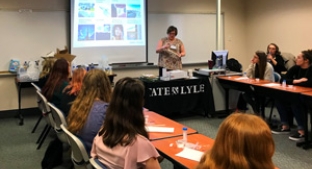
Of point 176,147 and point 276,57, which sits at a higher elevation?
point 276,57

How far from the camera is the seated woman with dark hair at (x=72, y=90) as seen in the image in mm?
3305

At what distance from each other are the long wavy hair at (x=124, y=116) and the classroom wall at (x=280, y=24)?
18.6ft

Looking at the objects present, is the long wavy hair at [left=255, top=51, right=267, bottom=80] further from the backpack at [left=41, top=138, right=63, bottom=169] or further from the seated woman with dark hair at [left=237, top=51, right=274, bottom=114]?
the backpack at [left=41, top=138, right=63, bottom=169]

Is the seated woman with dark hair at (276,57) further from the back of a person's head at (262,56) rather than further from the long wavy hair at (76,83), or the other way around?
the long wavy hair at (76,83)

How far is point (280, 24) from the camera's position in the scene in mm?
7172

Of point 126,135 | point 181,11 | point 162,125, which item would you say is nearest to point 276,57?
point 181,11

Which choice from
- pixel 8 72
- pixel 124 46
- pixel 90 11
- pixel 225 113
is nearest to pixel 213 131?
pixel 225 113

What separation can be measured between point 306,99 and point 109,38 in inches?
149

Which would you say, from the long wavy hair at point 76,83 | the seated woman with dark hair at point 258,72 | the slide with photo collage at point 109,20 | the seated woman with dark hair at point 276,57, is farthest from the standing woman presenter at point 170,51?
the long wavy hair at point 76,83

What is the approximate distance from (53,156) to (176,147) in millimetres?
1835

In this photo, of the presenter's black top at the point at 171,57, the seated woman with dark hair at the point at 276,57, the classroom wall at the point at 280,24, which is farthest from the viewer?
the classroom wall at the point at 280,24

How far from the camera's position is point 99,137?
1993mm

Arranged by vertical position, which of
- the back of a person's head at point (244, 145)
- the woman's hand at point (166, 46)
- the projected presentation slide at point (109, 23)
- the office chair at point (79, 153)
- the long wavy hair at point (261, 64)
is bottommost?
the office chair at point (79, 153)

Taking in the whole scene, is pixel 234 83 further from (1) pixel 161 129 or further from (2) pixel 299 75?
(1) pixel 161 129
